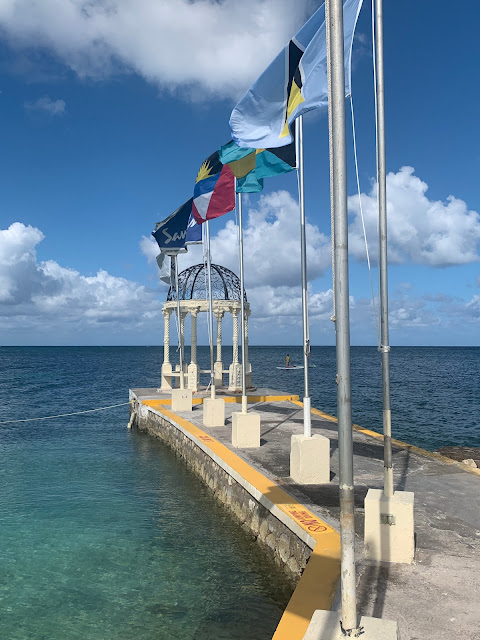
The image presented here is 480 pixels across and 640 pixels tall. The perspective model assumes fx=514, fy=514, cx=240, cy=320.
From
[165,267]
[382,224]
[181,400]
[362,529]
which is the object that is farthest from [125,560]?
[165,267]

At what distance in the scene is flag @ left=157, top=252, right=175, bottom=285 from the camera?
23594 mm

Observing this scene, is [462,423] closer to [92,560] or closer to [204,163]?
[204,163]

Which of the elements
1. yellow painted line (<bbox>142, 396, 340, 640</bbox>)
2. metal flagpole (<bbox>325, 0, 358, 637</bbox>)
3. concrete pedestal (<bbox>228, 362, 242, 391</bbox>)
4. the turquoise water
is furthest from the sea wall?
concrete pedestal (<bbox>228, 362, 242, 391</bbox>)

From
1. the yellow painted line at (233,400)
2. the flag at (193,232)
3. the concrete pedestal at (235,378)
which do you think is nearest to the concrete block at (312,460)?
the flag at (193,232)

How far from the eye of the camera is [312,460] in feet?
34.7

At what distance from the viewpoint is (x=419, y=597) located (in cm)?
596

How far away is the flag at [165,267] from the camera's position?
23594 mm

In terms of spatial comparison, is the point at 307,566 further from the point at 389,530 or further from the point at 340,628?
the point at 340,628

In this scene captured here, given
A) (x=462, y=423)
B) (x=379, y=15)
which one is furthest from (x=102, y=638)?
(x=462, y=423)

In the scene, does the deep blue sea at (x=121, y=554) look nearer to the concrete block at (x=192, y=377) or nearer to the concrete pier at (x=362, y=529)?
the concrete pier at (x=362, y=529)

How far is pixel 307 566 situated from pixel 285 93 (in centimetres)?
740

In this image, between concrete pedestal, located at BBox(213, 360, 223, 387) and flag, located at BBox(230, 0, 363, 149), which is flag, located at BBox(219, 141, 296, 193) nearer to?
flag, located at BBox(230, 0, 363, 149)

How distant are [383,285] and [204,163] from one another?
34.8 feet

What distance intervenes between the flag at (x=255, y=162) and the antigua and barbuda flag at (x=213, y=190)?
2834 millimetres
